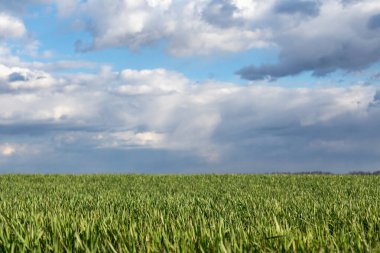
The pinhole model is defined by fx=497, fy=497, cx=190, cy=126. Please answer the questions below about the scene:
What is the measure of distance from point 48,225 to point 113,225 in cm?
101

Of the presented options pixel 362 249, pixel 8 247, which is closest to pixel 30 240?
pixel 8 247

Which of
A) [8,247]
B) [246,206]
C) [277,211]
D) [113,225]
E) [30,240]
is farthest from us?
[246,206]

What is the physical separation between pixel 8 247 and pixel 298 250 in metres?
2.42

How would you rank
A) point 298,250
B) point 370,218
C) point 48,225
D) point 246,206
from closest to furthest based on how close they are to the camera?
point 298,250
point 48,225
point 370,218
point 246,206

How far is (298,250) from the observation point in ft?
12.8

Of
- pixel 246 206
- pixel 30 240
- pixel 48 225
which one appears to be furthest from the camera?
pixel 246 206

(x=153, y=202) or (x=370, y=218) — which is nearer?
(x=370, y=218)

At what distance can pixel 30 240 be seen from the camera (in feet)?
14.9

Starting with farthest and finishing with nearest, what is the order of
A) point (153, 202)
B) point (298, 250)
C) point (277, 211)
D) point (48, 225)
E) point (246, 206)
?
point (153, 202) → point (246, 206) → point (277, 211) → point (48, 225) → point (298, 250)

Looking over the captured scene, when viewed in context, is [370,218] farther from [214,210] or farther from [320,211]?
[214,210]

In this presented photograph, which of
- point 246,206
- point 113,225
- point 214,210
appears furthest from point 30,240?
point 246,206

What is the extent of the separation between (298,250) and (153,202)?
692 centimetres

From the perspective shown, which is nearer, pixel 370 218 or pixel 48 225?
pixel 48 225

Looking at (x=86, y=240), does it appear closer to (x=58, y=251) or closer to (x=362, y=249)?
(x=58, y=251)
